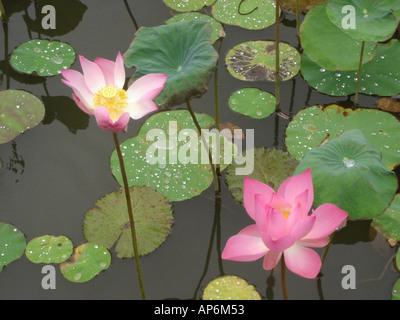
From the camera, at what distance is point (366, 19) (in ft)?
7.11

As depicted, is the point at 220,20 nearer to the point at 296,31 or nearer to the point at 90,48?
the point at 296,31

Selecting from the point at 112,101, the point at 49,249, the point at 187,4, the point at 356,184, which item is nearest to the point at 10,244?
the point at 49,249

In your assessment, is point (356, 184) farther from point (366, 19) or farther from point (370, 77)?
point (370, 77)

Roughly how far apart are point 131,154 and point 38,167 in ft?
1.35

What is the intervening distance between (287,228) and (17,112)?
5.06ft

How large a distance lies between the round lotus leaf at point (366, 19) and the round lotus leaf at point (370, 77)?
41 cm

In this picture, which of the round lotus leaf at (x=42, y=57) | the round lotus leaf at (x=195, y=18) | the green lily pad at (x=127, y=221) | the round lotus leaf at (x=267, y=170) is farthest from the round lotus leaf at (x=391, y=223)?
the round lotus leaf at (x=42, y=57)

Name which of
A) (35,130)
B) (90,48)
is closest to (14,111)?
(35,130)

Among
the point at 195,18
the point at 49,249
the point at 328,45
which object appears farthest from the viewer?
the point at 195,18

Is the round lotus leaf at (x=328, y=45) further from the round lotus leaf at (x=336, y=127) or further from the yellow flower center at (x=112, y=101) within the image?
the yellow flower center at (x=112, y=101)

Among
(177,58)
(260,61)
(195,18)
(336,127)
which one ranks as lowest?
(336,127)

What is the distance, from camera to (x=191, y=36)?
1.97 m

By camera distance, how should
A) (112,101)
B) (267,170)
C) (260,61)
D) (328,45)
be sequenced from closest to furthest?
1. (112,101)
2. (267,170)
3. (328,45)
4. (260,61)

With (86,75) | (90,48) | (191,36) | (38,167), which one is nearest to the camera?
(86,75)
